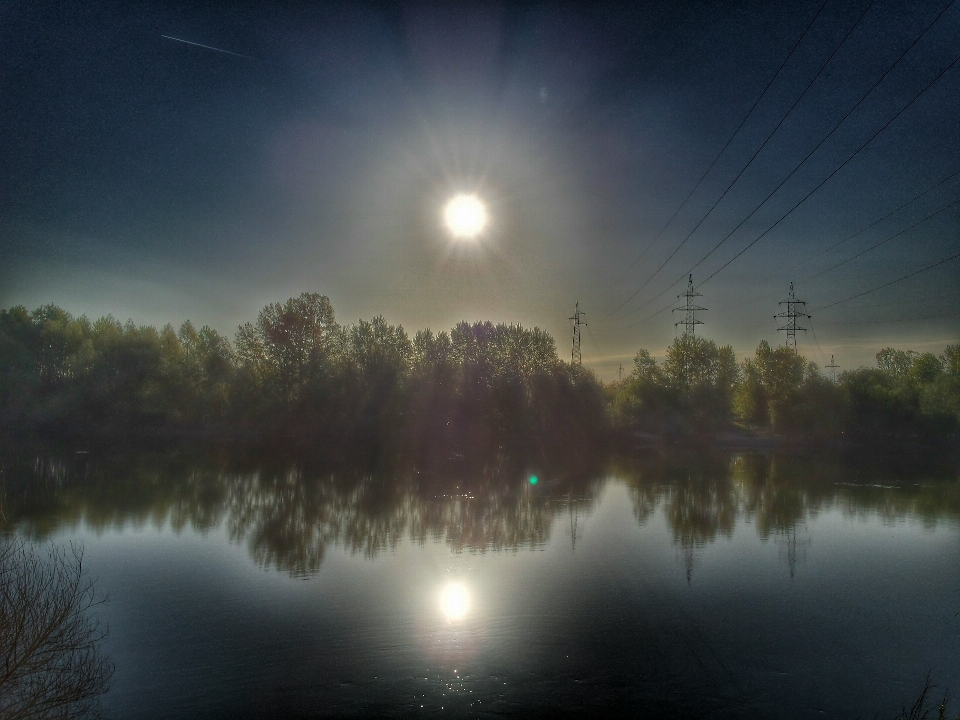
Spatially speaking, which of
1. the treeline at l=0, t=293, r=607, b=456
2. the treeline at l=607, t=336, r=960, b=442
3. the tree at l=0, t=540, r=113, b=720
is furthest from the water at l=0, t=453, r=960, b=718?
the treeline at l=607, t=336, r=960, b=442

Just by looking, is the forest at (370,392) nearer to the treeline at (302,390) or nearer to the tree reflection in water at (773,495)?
the treeline at (302,390)

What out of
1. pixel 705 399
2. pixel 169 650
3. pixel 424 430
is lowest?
pixel 169 650

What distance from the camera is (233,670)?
969 cm

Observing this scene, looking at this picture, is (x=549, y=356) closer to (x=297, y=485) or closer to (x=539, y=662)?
(x=297, y=485)

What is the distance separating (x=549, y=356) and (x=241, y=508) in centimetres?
3754

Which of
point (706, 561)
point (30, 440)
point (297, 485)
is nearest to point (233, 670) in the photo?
point (706, 561)

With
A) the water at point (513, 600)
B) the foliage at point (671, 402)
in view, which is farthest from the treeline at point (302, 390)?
the water at point (513, 600)

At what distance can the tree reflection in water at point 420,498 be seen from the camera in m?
19.6

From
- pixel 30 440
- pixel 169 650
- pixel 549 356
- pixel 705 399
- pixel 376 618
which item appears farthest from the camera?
pixel 705 399

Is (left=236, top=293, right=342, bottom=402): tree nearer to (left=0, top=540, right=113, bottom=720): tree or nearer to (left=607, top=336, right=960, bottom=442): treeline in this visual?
(left=607, top=336, right=960, bottom=442): treeline

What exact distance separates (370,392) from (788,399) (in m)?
37.4

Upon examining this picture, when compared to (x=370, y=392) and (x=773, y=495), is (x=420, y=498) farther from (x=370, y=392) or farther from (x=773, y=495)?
(x=370, y=392)

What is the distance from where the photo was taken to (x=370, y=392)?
179 feet

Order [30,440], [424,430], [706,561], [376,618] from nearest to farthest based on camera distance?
[376,618], [706,561], [30,440], [424,430]
